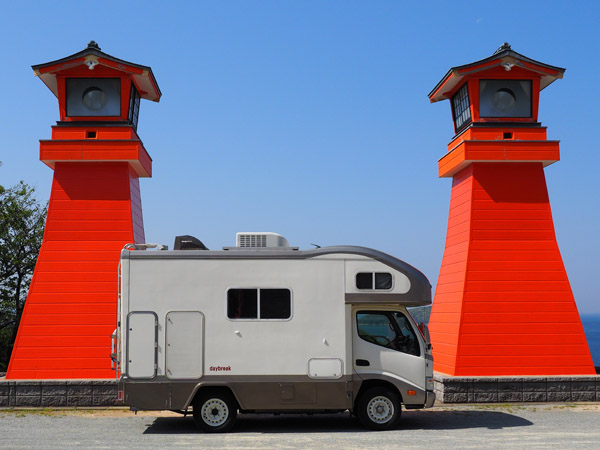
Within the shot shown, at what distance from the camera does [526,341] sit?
1661cm

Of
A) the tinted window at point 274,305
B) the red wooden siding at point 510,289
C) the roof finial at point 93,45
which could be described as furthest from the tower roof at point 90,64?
the red wooden siding at point 510,289

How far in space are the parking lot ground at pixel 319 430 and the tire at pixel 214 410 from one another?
10.4 inches

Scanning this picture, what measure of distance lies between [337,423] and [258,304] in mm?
3033

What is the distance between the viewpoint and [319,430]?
41.9 ft

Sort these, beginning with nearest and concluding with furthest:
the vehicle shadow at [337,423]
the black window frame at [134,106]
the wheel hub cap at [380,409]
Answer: the wheel hub cap at [380,409]
the vehicle shadow at [337,423]
the black window frame at [134,106]

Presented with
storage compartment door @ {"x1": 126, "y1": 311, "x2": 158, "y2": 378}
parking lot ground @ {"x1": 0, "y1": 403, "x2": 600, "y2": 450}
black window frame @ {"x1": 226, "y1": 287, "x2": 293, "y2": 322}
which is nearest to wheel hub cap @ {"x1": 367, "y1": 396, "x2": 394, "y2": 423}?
parking lot ground @ {"x1": 0, "y1": 403, "x2": 600, "y2": 450}

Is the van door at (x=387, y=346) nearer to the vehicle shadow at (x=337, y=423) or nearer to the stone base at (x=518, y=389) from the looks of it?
the vehicle shadow at (x=337, y=423)

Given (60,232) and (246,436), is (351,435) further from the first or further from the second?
(60,232)

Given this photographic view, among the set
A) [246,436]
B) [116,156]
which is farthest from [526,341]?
[116,156]

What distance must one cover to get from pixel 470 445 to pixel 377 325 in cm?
281

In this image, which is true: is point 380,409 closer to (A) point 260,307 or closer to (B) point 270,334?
(B) point 270,334

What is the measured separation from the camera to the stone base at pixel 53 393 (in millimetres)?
15672

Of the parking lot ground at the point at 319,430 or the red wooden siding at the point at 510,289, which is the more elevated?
the red wooden siding at the point at 510,289

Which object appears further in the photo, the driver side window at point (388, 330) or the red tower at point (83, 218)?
the red tower at point (83, 218)
